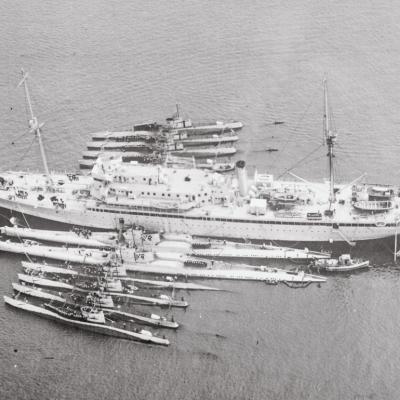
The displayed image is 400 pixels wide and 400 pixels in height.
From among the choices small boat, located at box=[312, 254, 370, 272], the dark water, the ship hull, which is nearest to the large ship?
the ship hull

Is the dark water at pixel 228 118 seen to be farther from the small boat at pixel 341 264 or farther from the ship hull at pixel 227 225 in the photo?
the ship hull at pixel 227 225

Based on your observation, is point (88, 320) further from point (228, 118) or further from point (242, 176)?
point (228, 118)

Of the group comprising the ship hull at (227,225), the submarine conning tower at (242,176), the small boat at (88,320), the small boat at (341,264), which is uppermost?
the submarine conning tower at (242,176)

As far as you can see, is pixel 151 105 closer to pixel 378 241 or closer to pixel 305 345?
pixel 378 241

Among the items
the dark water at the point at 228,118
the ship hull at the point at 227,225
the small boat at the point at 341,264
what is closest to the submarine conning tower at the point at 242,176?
the ship hull at the point at 227,225

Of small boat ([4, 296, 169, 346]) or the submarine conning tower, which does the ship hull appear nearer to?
the submarine conning tower

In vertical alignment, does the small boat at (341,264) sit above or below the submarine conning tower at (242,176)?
below

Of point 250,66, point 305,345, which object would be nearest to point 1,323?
point 305,345

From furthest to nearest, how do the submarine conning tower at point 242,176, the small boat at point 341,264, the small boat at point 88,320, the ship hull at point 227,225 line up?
the submarine conning tower at point 242,176
the ship hull at point 227,225
the small boat at point 341,264
the small boat at point 88,320
